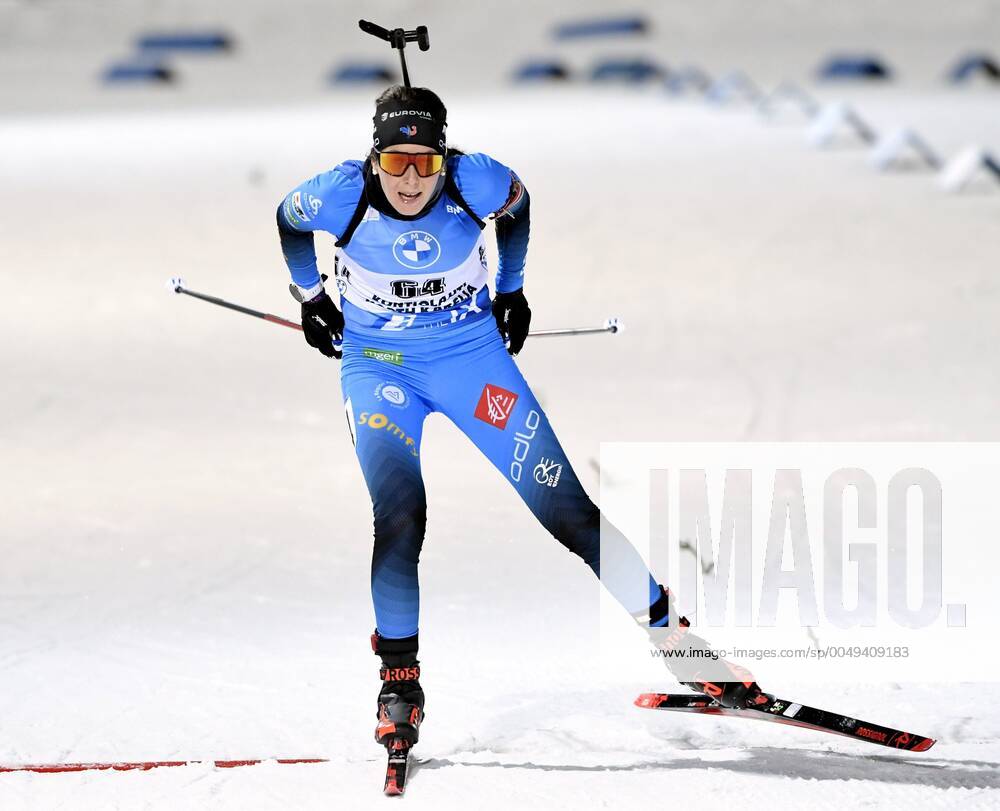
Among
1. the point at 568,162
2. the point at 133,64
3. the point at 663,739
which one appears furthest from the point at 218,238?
the point at 133,64

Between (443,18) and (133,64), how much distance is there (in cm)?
1021

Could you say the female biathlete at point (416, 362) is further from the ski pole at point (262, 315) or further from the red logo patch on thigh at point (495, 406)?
the ski pole at point (262, 315)

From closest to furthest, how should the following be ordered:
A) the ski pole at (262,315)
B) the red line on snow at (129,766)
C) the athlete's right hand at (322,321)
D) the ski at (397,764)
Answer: the ski at (397,764) < the red line on snow at (129,766) < the athlete's right hand at (322,321) < the ski pole at (262,315)

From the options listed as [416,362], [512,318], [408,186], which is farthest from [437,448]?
[408,186]

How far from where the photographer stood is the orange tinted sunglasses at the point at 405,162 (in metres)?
4.62

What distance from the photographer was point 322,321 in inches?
205

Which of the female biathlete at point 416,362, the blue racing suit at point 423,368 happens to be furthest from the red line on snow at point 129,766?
the blue racing suit at point 423,368

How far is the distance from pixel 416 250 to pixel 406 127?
0.42m

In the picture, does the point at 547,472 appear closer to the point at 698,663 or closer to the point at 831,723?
the point at 698,663

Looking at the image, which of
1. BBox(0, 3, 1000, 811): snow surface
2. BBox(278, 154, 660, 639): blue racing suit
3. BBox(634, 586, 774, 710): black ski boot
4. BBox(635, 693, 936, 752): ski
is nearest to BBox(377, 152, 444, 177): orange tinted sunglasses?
BBox(278, 154, 660, 639): blue racing suit

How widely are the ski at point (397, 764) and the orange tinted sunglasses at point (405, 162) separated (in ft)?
6.18

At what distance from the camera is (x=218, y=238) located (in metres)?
15.0

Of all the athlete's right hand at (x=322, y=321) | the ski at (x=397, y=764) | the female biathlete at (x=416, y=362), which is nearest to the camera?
the ski at (x=397, y=764)

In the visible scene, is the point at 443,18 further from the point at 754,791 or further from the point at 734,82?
the point at 754,791
